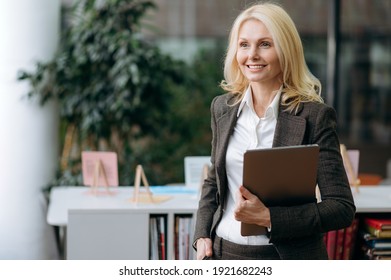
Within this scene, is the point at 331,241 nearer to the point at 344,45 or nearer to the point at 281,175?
the point at 281,175

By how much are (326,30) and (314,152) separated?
449 cm

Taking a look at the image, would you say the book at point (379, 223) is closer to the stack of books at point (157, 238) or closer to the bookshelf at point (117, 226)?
the bookshelf at point (117, 226)

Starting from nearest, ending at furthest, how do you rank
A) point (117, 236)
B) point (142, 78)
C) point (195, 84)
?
point (117, 236) → point (142, 78) → point (195, 84)

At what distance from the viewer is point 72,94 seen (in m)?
3.82

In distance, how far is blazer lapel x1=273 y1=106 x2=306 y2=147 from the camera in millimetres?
1450

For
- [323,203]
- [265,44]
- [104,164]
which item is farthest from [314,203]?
[104,164]

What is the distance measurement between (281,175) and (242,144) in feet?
0.53

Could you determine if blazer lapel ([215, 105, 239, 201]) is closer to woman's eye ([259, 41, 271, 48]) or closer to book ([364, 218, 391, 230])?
woman's eye ([259, 41, 271, 48])

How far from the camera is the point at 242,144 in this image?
1.54 m

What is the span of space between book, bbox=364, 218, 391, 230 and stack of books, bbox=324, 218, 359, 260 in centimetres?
6

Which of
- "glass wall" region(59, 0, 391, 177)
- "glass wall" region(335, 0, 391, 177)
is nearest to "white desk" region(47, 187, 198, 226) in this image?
"glass wall" region(59, 0, 391, 177)

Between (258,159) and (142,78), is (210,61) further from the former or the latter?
(258,159)

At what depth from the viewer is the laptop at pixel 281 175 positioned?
4.56 ft
